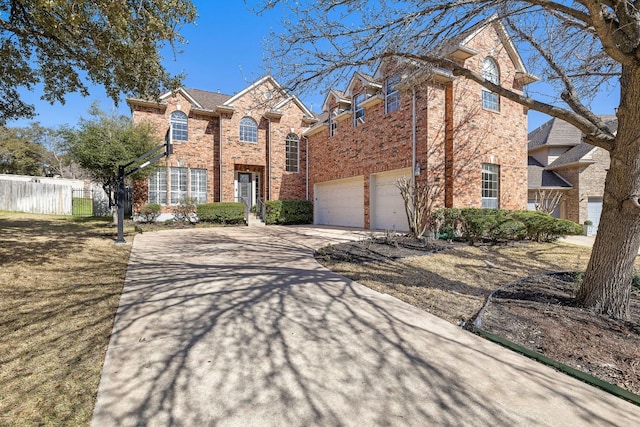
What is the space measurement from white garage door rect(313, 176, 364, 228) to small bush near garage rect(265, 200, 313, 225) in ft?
2.54

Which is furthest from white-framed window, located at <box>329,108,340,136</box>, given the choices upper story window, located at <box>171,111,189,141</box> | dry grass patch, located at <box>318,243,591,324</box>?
dry grass patch, located at <box>318,243,591,324</box>

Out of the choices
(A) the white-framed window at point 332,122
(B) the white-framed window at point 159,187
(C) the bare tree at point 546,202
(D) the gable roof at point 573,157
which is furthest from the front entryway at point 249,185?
(D) the gable roof at point 573,157

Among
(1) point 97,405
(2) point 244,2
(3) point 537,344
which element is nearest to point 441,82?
(2) point 244,2

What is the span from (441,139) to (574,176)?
37.7 ft

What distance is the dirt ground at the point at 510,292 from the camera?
9.86 ft

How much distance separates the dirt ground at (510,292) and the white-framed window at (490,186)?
3773mm

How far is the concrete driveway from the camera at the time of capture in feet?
6.76

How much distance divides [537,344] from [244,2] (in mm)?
5841

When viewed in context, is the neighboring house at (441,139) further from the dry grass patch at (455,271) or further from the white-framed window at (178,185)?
the white-framed window at (178,185)

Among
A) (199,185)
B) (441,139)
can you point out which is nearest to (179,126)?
(199,185)

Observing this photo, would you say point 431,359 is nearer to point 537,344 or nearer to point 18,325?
point 537,344

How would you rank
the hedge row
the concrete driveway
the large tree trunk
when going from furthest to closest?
1. the hedge row
2. the large tree trunk
3. the concrete driveway

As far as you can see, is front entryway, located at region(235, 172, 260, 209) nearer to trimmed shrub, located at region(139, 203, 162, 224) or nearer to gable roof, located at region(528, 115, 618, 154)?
trimmed shrub, located at region(139, 203, 162, 224)

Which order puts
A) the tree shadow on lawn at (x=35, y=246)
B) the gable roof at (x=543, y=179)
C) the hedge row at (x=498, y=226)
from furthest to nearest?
the gable roof at (x=543, y=179) < the hedge row at (x=498, y=226) < the tree shadow on lawn at (x=35, y=246)
